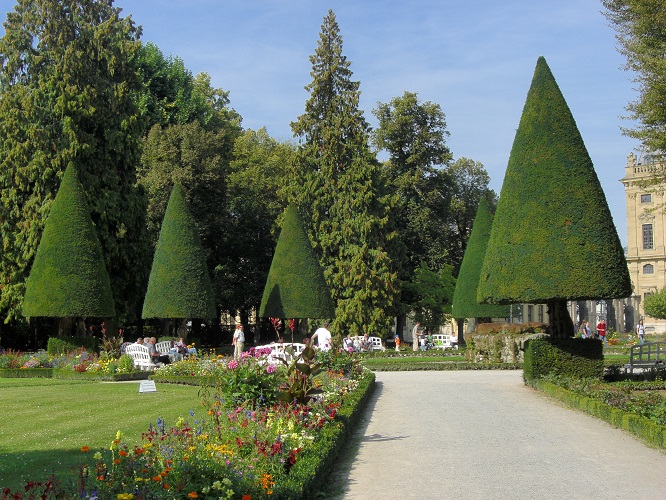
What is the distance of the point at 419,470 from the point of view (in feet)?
27.7

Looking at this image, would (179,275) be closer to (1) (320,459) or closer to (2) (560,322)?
(2) (560,322)

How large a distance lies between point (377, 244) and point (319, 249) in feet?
10.0

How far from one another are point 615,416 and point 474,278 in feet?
68.7

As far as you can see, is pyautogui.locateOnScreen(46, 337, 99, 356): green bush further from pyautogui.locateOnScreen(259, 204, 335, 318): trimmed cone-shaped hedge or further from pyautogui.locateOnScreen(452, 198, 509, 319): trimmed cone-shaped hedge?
pyautogui.locateOnScreen(452, 198, 509, 319): trimmed cone-shaped hedge

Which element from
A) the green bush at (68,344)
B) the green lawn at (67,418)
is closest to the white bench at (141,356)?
the green bush at (68,344)

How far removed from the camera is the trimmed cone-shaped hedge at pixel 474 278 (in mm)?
32281

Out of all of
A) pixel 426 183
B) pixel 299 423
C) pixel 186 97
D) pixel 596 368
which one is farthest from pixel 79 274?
pixel 426 183

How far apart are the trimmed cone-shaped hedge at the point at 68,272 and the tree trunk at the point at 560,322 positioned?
14272 mm

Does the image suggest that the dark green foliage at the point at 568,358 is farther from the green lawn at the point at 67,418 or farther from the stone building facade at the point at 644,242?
the stone building facade at the point at 644,242

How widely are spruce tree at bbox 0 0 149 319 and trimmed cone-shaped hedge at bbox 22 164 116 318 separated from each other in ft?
15.0

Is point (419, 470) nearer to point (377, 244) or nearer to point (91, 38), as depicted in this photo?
point (91, 38)

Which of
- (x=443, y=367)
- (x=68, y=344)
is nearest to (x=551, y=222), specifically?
(x=443, y=367)

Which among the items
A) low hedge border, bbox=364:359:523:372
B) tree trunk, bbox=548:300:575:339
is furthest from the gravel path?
low hedge border, bbox=364:359:523:372

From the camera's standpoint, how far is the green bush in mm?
24484
